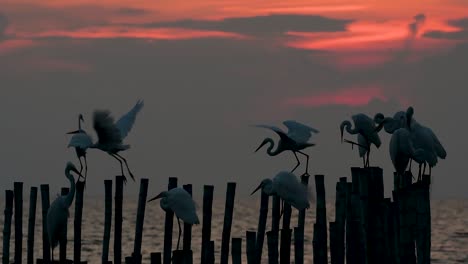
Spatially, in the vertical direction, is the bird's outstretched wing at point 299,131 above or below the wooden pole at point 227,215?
above

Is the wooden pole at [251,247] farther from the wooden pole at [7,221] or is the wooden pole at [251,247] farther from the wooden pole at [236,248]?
the wooden pole at [7,221]

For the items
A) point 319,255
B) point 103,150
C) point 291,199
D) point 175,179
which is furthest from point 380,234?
Result: point 103,150

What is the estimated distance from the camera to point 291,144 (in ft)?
74.0

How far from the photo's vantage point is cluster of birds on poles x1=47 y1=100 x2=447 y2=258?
60.0 feet

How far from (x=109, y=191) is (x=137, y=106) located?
3974mm

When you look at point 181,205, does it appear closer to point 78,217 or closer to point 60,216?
point 78,217

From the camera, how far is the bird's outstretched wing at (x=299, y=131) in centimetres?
2233

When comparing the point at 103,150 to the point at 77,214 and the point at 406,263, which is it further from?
the point at 406,263

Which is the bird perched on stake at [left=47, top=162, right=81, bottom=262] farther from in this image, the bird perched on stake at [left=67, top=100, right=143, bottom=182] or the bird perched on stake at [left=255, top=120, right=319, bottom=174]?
the bird perched on stake at [left=255, top=120, right=319, bottom=174]

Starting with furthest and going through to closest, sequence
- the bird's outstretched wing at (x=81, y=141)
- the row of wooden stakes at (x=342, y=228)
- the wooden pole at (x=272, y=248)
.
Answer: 1. the bird's outstretched wing at (x=81, y=141)
2. the wooden pole at (x=272, y=248)
3. the row of wooden stakes at (x=342, y=228)

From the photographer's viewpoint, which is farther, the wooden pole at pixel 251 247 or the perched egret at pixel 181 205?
the perched egret at pixel 181 205

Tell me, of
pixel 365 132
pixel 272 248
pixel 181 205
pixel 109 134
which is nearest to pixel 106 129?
pixel 109 134

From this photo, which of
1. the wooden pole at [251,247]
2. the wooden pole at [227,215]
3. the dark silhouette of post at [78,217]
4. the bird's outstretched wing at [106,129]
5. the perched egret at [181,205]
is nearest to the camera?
the wooden pole at [251,247]

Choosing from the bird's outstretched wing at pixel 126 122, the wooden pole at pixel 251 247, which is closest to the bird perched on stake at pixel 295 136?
the bird's outstretched wing at pixel 126 122
